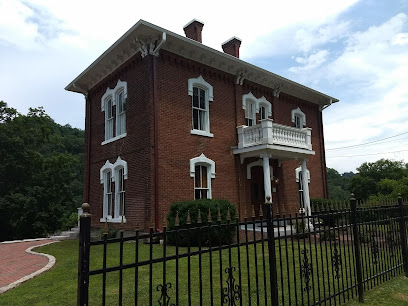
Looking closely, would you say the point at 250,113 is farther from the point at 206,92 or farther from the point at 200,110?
the point at 200,110

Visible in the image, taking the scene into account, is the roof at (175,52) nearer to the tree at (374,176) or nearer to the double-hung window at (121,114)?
the double-hung window at (121,114)

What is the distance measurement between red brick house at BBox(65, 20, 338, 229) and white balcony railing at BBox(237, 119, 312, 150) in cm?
5

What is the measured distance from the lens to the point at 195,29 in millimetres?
15750

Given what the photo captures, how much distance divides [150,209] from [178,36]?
259 inches

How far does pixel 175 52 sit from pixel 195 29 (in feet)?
10.1

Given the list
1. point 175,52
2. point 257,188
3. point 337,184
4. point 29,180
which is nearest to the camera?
point 175,52

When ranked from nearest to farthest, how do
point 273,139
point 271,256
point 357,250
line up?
1. point 271,256
2. point 357,250
3. point 273,139

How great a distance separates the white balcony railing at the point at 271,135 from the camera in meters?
13.8

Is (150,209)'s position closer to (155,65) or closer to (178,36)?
(155,65)

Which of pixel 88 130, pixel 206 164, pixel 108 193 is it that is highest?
pixel 88 130

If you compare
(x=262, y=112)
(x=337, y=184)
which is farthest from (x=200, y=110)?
(x=337, y=184)

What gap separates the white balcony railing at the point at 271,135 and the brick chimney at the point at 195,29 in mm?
4835

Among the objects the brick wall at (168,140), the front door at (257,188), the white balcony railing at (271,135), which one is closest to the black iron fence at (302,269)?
the brick wall at (168,140)

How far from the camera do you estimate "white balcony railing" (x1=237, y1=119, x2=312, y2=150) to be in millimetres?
13848
